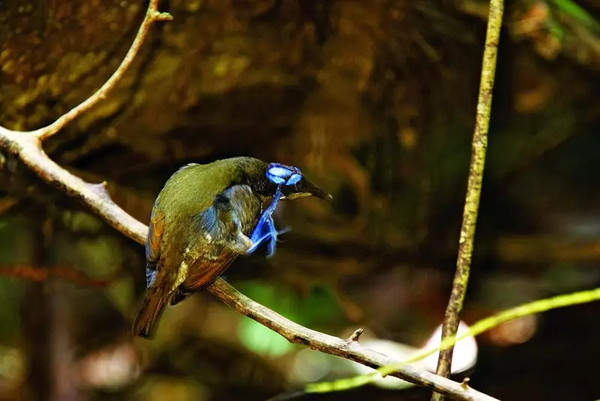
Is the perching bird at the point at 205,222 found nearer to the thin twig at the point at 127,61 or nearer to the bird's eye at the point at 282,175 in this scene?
the bird's eye at the point at 282,175

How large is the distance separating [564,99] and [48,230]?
1738mm

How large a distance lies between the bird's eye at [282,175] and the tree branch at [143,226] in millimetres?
223

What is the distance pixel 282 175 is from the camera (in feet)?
4.50

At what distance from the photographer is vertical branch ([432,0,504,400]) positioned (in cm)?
130

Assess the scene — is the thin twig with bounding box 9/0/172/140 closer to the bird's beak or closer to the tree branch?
the tree branch

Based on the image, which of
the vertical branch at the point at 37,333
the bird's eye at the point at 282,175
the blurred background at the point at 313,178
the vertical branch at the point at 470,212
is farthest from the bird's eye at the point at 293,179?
the vertical branch at the point at 37,333

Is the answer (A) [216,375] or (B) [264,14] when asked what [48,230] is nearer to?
(A) [216,375]

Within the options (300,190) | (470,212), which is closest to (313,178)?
(300,190)

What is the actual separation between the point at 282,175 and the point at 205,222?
191mm

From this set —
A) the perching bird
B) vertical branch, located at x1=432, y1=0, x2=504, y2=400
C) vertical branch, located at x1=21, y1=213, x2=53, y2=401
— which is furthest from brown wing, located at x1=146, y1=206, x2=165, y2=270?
vertical branch, located at x1=21, y1=213, x2=53, y2=401

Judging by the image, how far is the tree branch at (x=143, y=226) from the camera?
3.48ft

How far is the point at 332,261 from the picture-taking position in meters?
2.54

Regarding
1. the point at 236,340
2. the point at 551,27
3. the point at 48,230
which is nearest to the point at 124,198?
the point at 48,230

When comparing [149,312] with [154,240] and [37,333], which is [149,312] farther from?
[37,333]
